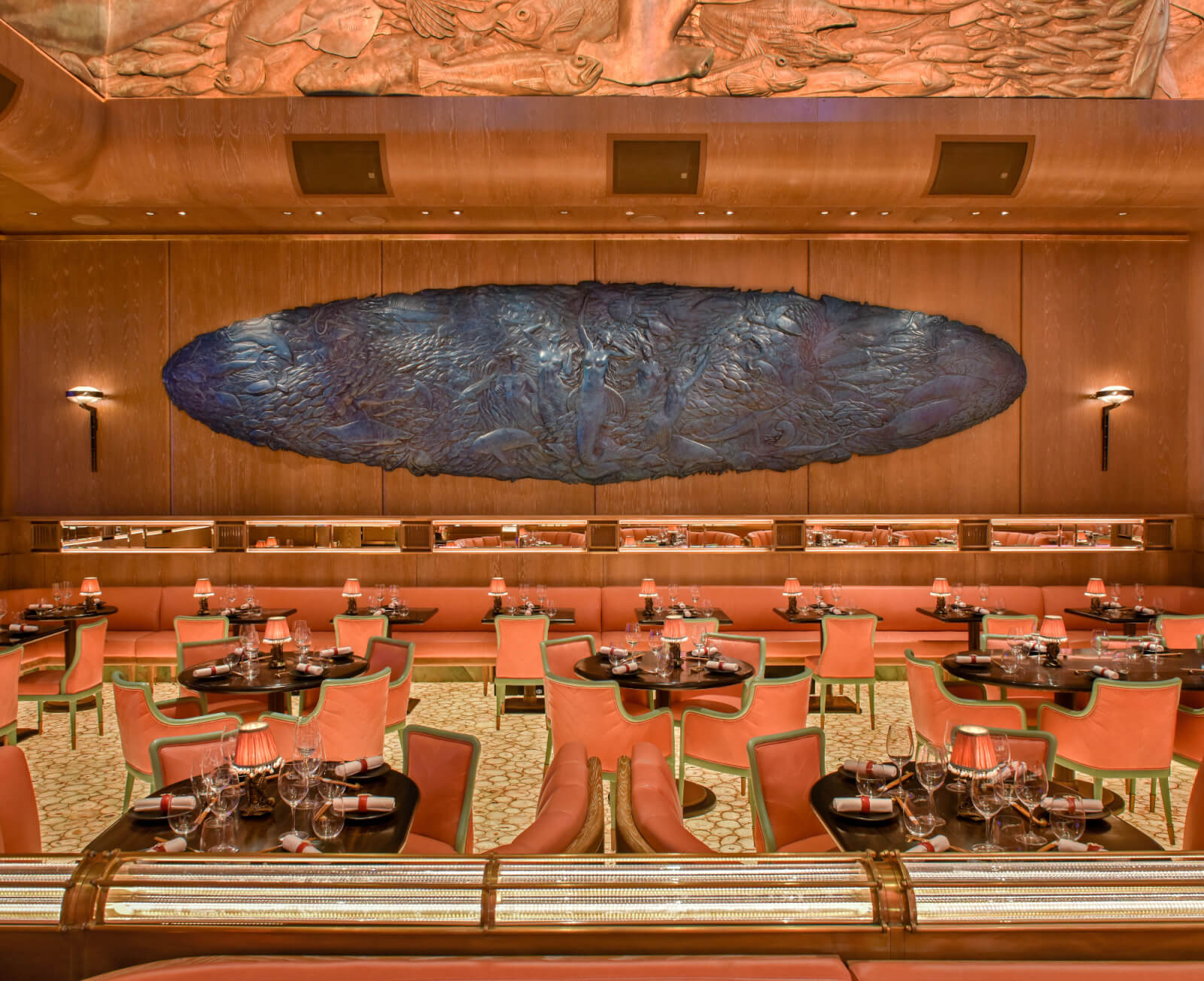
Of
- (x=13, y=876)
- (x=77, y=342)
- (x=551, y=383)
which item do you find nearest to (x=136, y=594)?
(x=77, y=342)

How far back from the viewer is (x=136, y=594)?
7730 millimetres

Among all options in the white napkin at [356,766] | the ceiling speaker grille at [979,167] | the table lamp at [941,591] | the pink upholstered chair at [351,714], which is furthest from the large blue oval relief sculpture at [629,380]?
the white napkin at [356,766]

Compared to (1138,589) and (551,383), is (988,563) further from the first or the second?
(551,383)

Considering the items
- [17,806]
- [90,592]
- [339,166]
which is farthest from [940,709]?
[90,592]

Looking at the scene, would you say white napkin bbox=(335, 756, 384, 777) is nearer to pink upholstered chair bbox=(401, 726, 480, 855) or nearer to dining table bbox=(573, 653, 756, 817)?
pink upholstered chair bbox=(401, 726, 480, 855)

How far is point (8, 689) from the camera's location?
468 centimetres

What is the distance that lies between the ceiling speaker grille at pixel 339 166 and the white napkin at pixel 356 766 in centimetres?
559

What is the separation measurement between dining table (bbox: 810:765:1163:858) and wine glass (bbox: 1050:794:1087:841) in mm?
60

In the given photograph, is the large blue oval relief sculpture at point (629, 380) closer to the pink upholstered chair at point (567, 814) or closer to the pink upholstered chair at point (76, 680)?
the pink upholstered chair at point (76, 680)

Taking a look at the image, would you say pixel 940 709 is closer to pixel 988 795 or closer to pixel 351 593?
pixel 988 795

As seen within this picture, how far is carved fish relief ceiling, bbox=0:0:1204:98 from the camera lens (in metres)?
6.81

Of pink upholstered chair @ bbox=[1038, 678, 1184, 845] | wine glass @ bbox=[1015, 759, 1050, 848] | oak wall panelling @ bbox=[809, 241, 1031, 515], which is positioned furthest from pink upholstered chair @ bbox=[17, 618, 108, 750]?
oak wall panelling @ bbox=[809, 241, 1031, 515]

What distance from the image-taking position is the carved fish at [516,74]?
268 inches

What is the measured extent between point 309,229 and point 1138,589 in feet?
28.3
